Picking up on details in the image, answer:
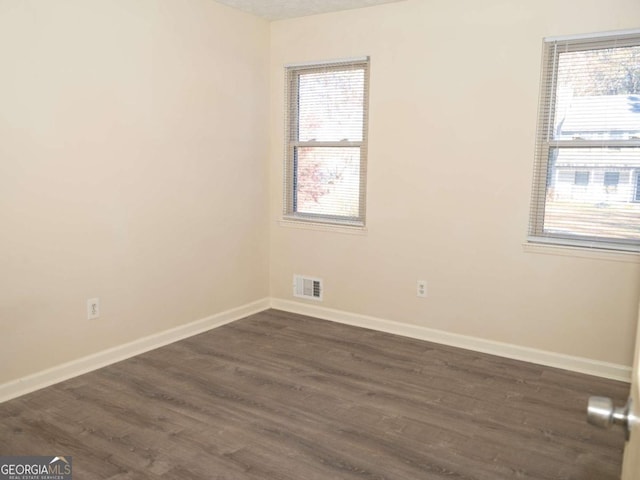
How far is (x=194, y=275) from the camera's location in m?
4.13

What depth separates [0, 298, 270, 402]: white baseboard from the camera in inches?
121

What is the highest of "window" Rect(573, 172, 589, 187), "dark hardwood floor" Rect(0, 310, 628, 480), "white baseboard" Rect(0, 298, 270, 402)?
"window" Rect(573, 172, 589, 187)

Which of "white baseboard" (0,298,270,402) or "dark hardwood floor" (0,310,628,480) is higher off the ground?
"white baseboard" (0,298,270,402)

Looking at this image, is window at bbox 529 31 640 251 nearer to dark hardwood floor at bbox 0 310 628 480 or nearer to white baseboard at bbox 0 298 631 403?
white baseboard at bbox 0 298 631 403

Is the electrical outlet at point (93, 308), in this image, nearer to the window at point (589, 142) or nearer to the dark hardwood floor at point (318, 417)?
the dark hardwood floor at point (318, 417)

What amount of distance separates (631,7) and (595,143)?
796 mm

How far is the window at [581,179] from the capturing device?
3.44m

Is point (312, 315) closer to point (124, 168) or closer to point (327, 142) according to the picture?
point (327, 142)

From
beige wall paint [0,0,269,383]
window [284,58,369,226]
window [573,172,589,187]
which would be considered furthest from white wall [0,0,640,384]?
window [573,172,589,187]

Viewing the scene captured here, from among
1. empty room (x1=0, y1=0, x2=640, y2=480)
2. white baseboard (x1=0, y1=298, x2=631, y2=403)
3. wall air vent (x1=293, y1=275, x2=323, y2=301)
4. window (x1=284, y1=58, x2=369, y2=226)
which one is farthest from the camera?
wall air vent (x1=293, y1=275, x2=323, y2=301)

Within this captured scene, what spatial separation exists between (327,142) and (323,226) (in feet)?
2.30

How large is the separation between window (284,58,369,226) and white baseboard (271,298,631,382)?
0.78 metres

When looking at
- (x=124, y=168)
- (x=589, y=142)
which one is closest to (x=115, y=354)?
(x=124, y=168)

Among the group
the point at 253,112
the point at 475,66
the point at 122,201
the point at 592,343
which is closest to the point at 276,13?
the point at 253,112
